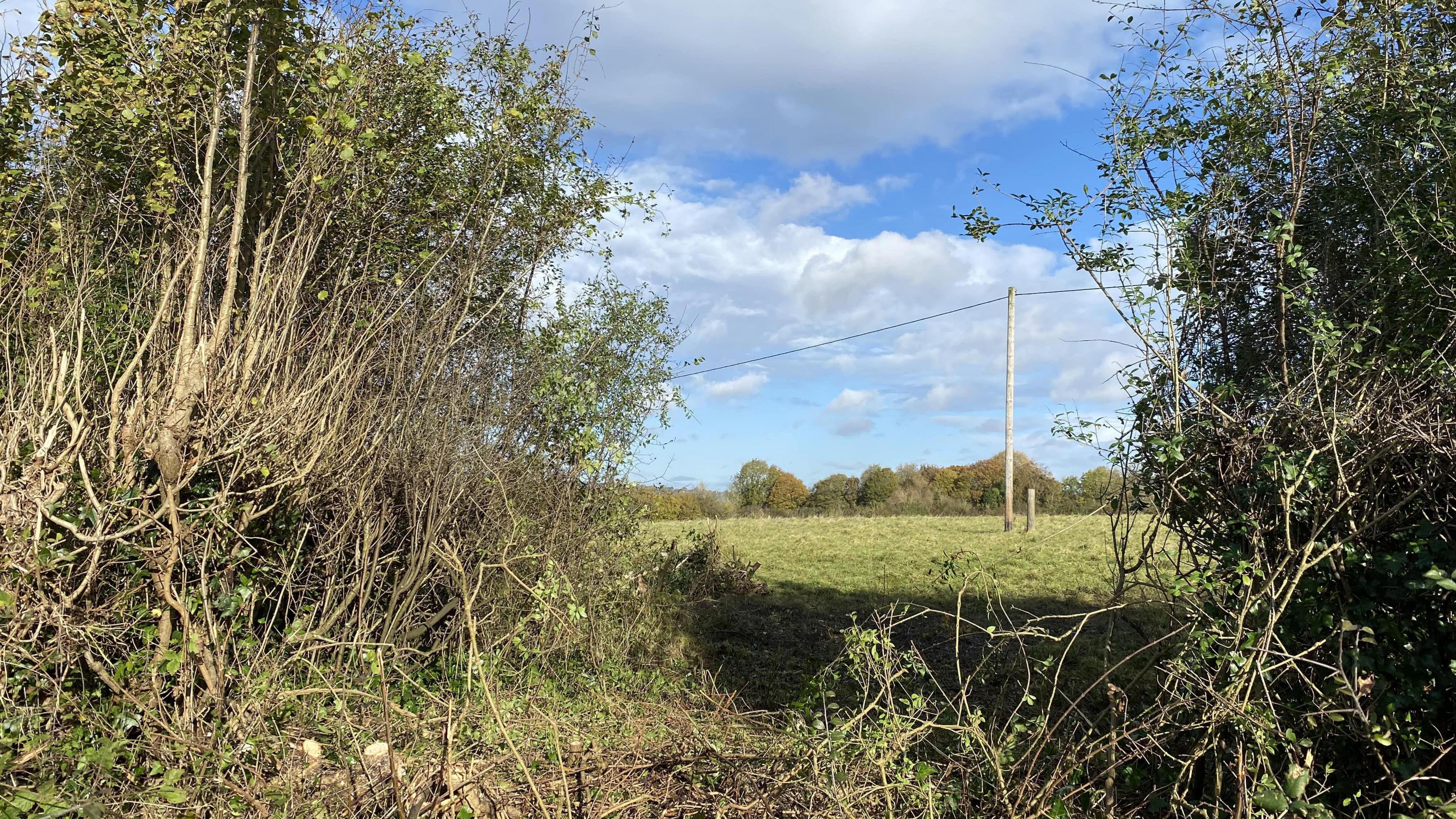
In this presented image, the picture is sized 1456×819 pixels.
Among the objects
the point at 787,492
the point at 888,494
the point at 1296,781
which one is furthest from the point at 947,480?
the point at 1296,781

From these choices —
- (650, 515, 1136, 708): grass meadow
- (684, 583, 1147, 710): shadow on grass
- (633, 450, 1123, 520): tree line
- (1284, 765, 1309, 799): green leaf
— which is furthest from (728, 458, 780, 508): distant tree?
(1284, 765, 1309, 799): green leaf

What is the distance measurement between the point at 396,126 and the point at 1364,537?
7.57 m

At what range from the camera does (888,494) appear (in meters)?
33.3

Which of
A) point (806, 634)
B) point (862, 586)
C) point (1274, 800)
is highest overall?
point (1274, 800)

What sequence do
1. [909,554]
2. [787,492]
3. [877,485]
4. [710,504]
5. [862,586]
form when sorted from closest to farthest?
[862,586]
[909,554]
[710,504]
[877,485]
[787,492]

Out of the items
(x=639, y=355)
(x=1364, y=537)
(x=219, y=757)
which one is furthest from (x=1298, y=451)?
(x=639, y=355)

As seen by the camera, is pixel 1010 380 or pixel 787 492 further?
pixel 787 492

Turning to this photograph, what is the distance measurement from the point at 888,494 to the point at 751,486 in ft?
17.9

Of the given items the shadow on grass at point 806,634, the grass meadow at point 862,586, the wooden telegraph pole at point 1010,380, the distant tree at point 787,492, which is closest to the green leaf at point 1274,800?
the grass meadow at point 862,586

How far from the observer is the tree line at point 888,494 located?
24.3 m

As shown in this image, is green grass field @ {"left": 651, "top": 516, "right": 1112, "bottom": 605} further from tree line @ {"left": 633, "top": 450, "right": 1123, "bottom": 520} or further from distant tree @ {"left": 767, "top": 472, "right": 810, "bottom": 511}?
distant tree @ {"left": 767, "top": 472, "right": 810, "bottom": 511}

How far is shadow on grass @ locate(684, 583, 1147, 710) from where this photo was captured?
303 inches

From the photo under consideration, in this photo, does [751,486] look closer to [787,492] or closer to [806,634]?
[787,492]

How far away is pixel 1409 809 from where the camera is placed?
3.42m
